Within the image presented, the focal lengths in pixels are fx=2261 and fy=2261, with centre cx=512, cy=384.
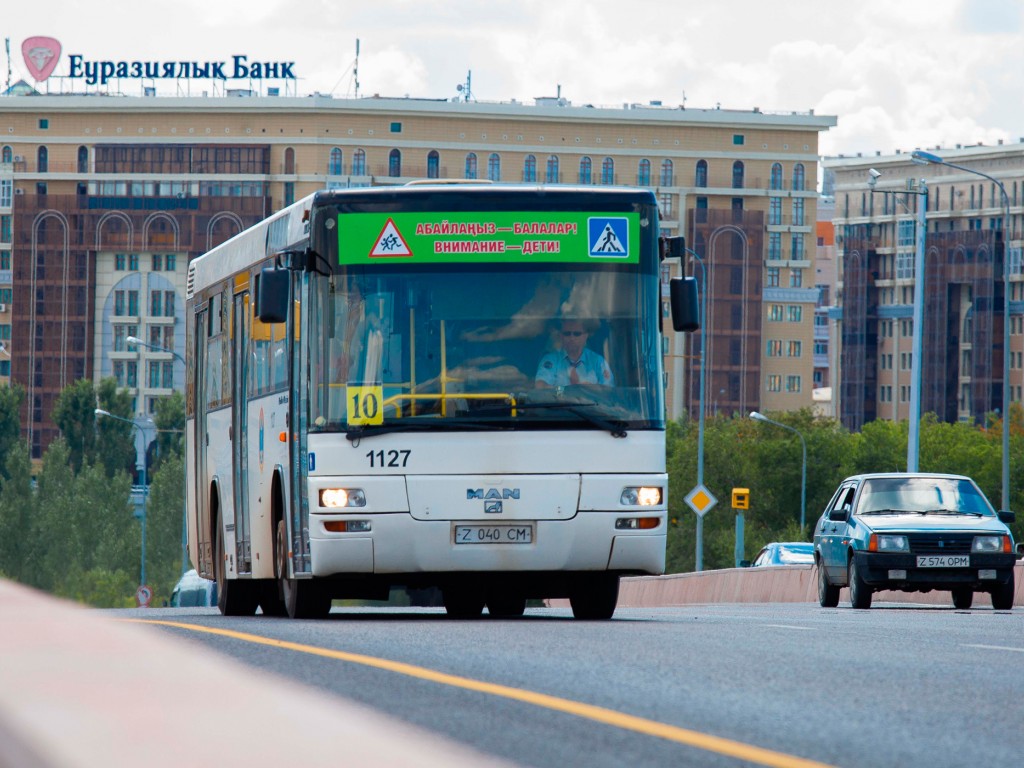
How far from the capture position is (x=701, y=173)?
161m

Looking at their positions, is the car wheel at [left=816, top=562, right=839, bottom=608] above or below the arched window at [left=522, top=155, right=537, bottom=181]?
below

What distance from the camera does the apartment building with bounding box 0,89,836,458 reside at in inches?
6063

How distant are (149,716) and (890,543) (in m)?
23.3

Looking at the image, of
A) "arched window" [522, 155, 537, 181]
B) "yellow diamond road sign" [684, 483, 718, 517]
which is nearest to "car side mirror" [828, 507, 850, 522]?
"yellow diamond road sign" [684, 483, 718, 517]

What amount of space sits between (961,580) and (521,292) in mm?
11314

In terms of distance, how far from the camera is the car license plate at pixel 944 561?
84.4 feet

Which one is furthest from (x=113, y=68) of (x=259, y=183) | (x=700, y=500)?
(x=700, y=500)

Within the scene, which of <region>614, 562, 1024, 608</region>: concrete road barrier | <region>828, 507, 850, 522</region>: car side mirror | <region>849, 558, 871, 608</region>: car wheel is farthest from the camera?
<region>614, 562, 1024, 608</region>: concrete road barrier

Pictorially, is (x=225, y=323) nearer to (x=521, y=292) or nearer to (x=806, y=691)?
(x=521, y=292)

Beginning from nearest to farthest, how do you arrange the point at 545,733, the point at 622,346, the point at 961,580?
1. the point at 545,733
2. the point at 622,346
3. the point at 961,580

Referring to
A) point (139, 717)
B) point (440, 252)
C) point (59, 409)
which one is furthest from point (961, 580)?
point (59, 409)

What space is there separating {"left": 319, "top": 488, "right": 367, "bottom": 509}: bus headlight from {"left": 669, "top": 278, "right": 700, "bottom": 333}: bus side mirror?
100.0 inches

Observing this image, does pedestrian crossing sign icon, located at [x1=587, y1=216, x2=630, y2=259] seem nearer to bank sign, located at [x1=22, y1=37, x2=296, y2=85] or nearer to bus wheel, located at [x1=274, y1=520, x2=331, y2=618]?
bus wheel, located at [x1=274, y1=520, x2=331, y2=618]

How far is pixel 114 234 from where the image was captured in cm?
15400
